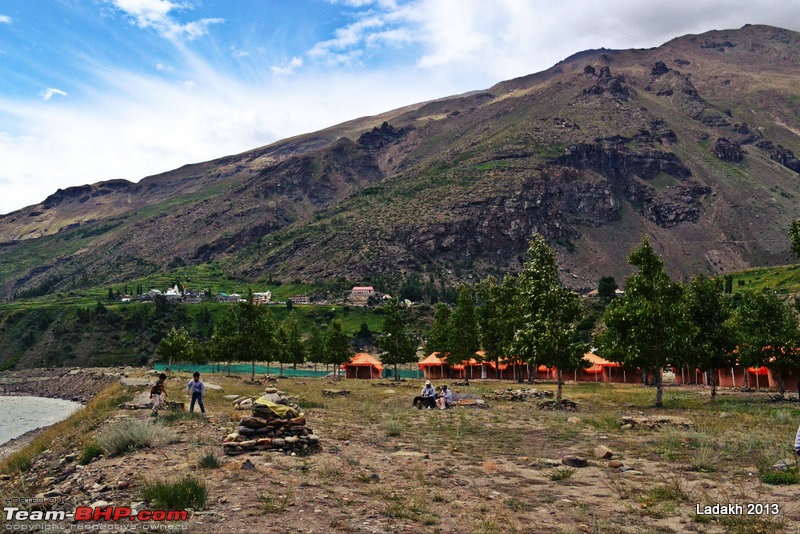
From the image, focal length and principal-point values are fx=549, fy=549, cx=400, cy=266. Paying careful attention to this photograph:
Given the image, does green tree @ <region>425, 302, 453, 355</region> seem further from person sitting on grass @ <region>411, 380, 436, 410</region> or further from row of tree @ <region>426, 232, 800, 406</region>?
person sitting on grass @ <region>411, 380, 436, 410</region>

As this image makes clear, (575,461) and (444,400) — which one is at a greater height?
(575,461)

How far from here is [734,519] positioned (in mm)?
9812

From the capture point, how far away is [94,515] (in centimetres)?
966

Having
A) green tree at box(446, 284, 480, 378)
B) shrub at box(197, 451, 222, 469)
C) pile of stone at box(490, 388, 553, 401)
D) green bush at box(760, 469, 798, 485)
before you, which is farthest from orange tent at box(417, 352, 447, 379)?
green bush at box(760, 469, 798, 485)

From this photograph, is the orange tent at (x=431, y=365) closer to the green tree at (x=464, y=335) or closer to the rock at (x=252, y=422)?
the green tree at (x=464, y=335)

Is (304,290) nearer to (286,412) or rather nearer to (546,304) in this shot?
(546,304)

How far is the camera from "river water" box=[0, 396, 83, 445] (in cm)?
5029

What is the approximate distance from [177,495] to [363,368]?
69.4 meters

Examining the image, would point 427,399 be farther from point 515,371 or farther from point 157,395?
point 515,371

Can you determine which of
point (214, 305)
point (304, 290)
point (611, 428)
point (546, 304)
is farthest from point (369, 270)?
point (611, 428)

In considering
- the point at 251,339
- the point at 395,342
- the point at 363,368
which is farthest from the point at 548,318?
the point at 363,368

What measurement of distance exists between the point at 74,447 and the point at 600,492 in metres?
17.2

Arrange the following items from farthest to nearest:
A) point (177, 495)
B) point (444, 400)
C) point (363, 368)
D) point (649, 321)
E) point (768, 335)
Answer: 1. point (363, 368)
2. point (768, 335)
3. point (444, 400)
4. point (649, 321)
5. point (177, 495)

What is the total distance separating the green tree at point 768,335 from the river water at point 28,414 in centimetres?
4732
